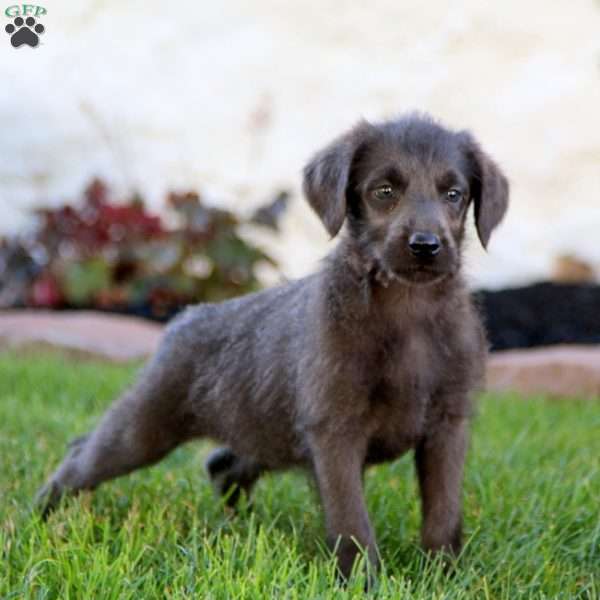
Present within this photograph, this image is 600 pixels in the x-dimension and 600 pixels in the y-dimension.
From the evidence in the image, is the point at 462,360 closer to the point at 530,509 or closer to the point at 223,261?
the point at 530,509

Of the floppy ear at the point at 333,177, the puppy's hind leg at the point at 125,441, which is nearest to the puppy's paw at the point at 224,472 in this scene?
the puppy's hind leg at the point at 125,441

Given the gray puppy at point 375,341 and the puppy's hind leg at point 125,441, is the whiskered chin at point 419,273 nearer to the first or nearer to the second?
the gray puppy at point 375,341

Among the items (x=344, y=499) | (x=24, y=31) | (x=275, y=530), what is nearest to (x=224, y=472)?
(x=275, y=530)

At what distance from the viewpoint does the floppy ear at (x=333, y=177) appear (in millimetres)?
3428

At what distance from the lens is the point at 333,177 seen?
348cm

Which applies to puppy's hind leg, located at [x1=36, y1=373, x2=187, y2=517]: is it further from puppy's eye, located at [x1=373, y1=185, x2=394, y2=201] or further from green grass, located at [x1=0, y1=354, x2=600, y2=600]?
puppy's eye, located at [x1=373, y1=185, x2=394, y2=201]

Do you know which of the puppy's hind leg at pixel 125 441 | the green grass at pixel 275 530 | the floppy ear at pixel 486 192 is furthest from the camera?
the puppy's hind leg at pixel 125 441

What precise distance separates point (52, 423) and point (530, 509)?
254 cm

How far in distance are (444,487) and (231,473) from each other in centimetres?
118

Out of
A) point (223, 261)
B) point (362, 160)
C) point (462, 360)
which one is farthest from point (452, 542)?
point (223, 261)

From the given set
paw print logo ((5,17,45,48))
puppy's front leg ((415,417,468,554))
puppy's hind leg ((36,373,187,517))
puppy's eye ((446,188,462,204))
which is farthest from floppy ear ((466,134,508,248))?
paw print logo ((5,17,45,48))

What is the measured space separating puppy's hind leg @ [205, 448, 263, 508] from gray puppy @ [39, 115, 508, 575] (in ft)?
1.40

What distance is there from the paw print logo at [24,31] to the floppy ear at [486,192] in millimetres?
2927

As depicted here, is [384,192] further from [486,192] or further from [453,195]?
[486,192]
